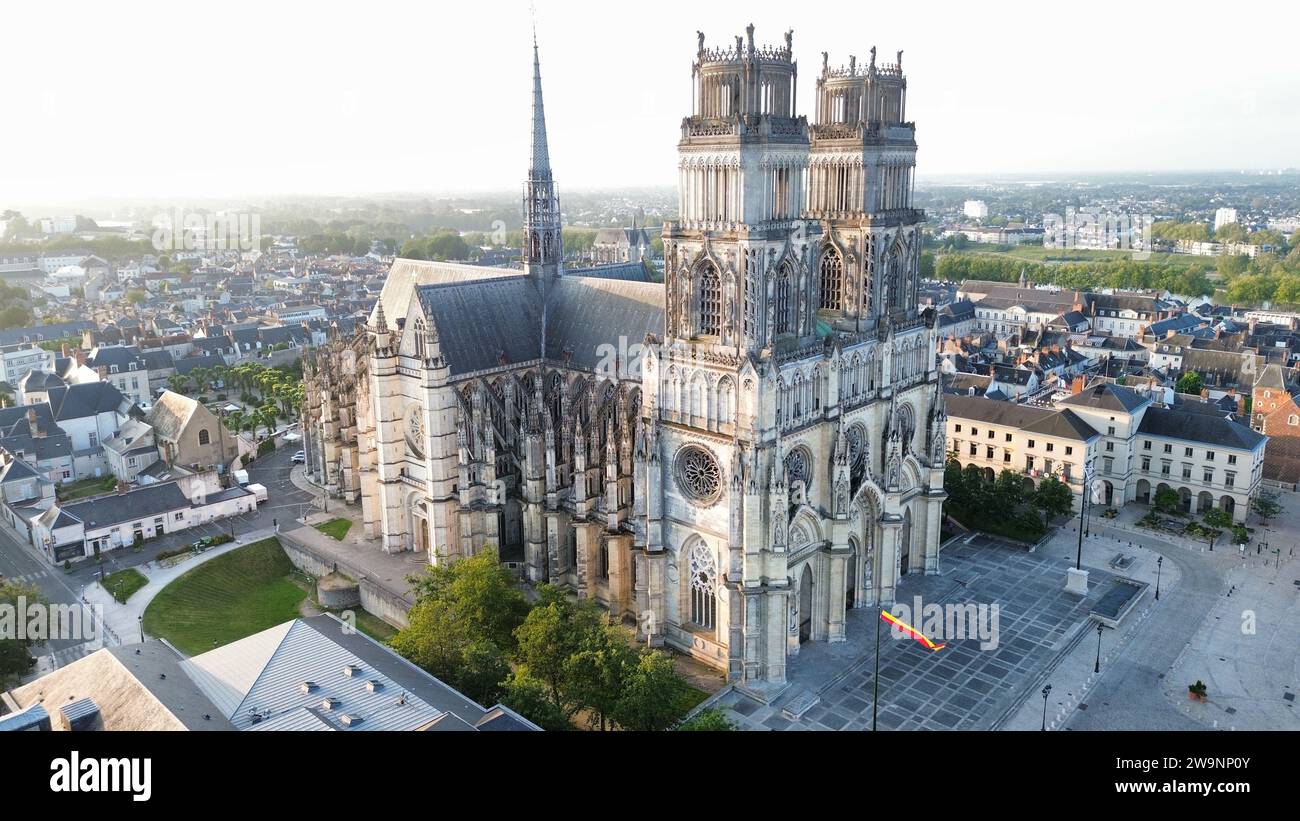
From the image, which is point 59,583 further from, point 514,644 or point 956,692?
point 956,692

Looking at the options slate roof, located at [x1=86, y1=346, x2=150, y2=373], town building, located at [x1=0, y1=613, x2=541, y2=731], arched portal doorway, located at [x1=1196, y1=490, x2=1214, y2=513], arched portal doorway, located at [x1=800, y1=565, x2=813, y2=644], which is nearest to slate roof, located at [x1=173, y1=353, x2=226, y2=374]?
slate roof, located at [x1=86, y1=346, x2=150, y2=373]

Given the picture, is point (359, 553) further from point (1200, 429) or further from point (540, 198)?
point (1200, 429)

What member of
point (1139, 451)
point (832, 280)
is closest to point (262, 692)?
point (832, 280)

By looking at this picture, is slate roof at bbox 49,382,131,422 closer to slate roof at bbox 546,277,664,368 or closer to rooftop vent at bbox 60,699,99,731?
slate roof at bbox 546,277,664,368

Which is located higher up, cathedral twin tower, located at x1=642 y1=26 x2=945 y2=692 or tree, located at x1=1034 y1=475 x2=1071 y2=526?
cathedral twin tower, located at x1=642 y1=26 x2=945 y2=692

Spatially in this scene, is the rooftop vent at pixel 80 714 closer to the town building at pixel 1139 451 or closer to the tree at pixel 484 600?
the tree at pixel 484 600
